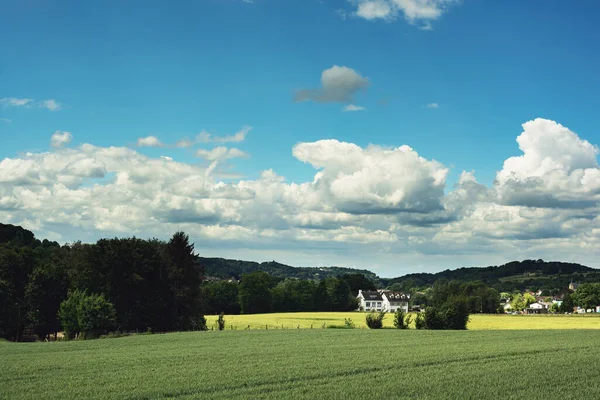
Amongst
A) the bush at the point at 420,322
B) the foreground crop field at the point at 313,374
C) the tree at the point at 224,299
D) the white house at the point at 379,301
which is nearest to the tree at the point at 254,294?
the tree at the point at 224,299

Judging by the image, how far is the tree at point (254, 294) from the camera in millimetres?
137125

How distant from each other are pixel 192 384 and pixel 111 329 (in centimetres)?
4821

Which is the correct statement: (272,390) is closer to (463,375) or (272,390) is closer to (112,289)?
(463,375)

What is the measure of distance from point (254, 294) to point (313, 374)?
115 metres

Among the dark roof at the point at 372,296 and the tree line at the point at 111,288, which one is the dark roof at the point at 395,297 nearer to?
the dark roof at the point at 372,296

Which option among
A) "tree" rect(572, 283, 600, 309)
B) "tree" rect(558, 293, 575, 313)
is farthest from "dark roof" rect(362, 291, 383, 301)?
"tree" rect(572, 283, 600, 309)

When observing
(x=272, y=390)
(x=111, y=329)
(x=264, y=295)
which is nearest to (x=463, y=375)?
(x=272, y=390)

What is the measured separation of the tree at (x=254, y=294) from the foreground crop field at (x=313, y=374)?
101 meters

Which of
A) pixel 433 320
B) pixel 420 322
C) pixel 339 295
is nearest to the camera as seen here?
pixel 433 320

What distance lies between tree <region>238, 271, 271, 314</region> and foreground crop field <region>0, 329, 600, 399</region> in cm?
10083

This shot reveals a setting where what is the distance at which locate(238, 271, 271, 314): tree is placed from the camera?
13712cm

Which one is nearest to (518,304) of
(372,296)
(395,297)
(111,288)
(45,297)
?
(395,297)

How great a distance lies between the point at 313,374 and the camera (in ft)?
79.8

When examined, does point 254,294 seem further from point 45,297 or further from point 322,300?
point 45,297
